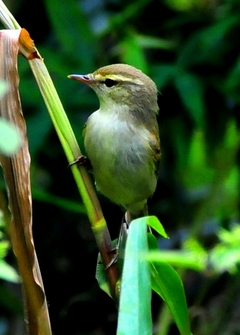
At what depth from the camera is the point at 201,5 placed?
3.50 m

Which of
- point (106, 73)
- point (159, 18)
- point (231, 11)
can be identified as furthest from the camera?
point (159, 18)

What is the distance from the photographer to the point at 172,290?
4.26 ft

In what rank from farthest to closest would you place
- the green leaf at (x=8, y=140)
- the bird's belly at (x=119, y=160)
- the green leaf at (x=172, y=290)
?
the bird's belly at (x=119, y=160) < the green leaf at (x=172, y=290) < the green leaf at (x=8, y=140)

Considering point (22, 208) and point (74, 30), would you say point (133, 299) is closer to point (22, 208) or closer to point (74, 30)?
point (22, 208)

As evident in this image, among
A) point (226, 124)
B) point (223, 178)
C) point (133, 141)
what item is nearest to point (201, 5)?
point (226, 124)

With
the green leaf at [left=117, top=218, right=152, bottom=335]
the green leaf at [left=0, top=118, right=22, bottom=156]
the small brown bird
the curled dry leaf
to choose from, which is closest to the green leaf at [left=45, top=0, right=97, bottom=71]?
the small brown bird

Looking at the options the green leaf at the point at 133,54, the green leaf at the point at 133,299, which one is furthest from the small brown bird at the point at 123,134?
the green leaf at the point at 133,299

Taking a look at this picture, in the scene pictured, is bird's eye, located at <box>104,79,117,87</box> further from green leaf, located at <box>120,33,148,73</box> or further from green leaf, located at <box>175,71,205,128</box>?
green leaf, located at <box>175,71,205,128</box>

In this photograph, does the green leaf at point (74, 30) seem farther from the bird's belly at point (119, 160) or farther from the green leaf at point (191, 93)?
the bird's belly at point (119, 160)

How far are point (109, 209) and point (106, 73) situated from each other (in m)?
1.35

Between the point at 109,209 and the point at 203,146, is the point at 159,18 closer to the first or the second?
the point at 203,146

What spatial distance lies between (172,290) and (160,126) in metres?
2.20

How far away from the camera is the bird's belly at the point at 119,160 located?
2.31m

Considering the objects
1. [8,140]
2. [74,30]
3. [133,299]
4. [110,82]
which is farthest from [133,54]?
[8,140]
